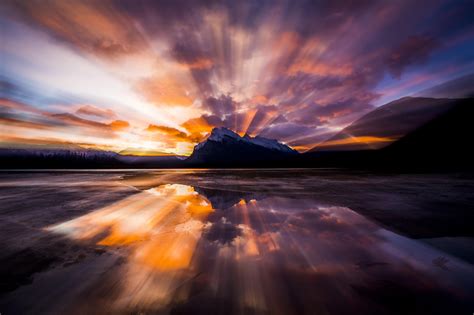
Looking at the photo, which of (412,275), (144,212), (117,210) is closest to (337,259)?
(412,275)

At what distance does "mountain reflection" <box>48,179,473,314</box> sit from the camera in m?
3.26

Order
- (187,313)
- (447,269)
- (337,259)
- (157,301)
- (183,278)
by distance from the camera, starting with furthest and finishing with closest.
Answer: (337,259) → (447,269) → (183,278) → (157,301) → (187,313)

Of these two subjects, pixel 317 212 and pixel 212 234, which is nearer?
pixel 212 234

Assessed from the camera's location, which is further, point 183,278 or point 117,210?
point 117,210

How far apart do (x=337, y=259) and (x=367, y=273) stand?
2.20ft

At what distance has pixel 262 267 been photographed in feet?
14.3

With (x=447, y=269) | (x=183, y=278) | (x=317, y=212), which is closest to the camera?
(x=183, y=278)

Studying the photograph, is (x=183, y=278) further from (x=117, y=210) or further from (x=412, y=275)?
(x=117, y=210)

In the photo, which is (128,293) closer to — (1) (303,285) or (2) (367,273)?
(1) (303,285)

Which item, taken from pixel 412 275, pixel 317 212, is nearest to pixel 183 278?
pixel 412 275

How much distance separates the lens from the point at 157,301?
3293 mm

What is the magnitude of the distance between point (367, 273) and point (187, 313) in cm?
373

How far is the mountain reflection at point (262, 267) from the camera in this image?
10.7 ft

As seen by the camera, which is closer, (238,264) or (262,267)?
(262,267)
